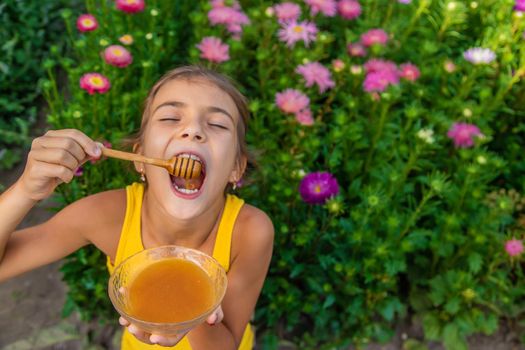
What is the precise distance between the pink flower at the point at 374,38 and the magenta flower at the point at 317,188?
0.82 m

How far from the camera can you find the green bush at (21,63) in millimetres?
2965

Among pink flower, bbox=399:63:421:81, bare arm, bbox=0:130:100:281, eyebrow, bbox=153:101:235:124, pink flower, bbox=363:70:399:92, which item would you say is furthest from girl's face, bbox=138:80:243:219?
pink flower, bbox=399:63:421:81

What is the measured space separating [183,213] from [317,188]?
0.69m

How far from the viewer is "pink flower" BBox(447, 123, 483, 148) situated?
85.2 inches

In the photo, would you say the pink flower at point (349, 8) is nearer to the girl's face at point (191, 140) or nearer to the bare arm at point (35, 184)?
the girl's face at point (191, 140)

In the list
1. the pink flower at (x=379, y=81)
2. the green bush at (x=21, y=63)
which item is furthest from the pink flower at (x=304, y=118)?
the green bush at (x=21, y=63)

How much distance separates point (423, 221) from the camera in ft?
7.72

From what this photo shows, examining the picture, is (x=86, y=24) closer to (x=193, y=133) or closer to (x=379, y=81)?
(x=193, y=133)

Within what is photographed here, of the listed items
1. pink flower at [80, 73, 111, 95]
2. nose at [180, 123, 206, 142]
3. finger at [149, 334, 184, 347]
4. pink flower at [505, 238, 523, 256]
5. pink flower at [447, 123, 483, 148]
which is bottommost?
pink flower at [505, 238, 523, 256]

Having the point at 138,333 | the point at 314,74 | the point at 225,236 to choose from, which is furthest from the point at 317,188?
the point at 138,333

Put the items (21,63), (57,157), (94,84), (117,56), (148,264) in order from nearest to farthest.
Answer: (57,157)
(148,264)
(94,84)
(117,56)
(21,63)

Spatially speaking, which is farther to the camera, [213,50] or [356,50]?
[356,50]

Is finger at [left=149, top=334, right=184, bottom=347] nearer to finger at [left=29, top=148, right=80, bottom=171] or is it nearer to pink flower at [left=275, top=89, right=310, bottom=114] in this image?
finger at [left=29, top=148, right=80, bottom=171]

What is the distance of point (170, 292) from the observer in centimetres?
113
